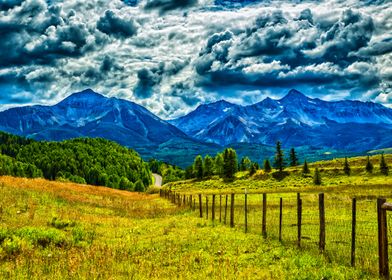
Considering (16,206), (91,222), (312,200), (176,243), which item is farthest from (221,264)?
→ (312,200)

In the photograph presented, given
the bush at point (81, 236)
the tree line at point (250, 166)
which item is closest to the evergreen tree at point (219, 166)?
the tree line at point (250, 166)

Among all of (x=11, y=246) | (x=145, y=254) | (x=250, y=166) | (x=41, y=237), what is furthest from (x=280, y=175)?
(x=11, y=246)

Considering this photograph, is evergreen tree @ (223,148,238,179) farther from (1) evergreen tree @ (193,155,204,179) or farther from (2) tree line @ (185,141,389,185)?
(1) evergreen tree @ (193,155,204,179)

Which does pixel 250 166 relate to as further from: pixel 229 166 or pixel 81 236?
pixel 81 236

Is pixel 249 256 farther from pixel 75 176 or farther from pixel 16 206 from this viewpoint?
pixel 75 176

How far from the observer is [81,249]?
1584cm

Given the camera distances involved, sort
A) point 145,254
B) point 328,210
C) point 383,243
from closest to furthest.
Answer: point 383,243
point 145,254
point 328,210

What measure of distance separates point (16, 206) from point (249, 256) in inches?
662

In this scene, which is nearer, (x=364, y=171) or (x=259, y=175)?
(x=364, y=171)

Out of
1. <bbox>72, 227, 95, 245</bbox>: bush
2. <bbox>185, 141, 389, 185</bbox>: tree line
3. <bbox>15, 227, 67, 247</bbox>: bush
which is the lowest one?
<bbox>185, 141, 389, 185</bbox>: tree line

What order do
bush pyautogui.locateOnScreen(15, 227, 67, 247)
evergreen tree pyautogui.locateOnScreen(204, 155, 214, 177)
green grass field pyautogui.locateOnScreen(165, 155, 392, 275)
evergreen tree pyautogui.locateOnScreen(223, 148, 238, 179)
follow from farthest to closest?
evergreen tree pyautogui.locateOnScreen(204, 155, 214, 177) < evergreen tree pyautogui.locateOnScreen(223, 148, 238, 179) < green grass field pyautogui.locateOnScreen(165, 155, 392, 275) < bush pyautogui.locateOnScreen(15, 227, 67, 247)

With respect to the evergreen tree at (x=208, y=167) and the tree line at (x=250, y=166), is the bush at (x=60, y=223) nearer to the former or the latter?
the tree line at (x=250, y=166)

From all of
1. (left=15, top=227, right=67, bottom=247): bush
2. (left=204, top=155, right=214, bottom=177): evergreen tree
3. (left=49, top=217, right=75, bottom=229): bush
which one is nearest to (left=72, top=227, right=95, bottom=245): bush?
(left=15, top=227, right=67, bottom=247): bush

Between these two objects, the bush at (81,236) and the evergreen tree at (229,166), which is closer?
the bush at (81,236)
